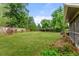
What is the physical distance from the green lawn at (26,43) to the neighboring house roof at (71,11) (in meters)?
0.23

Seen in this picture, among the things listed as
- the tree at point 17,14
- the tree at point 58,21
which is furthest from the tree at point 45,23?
the tree at point 17,14

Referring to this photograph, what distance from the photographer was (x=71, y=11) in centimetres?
391

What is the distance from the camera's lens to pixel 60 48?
157 inches

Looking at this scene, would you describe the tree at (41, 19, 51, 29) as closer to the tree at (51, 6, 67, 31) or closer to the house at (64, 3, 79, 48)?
the tree at (51, 6, 67, 31)

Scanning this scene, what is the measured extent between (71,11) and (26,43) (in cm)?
62

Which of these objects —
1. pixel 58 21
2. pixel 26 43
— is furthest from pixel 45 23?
pixel 26 43

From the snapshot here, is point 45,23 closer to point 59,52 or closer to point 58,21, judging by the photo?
point 58,21

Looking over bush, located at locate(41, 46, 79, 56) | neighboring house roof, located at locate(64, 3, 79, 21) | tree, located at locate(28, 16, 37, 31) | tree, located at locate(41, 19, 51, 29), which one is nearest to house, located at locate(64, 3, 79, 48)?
neighboring house roof, located at locate(64, 3, 79, 21)

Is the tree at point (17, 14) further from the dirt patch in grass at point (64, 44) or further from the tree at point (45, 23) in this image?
the dirt patch in grass at point (64, 44)

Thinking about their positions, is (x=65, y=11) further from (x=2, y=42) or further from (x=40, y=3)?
(x=2, y=42)

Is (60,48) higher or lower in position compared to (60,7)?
lower

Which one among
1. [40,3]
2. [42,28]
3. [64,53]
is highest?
[40,3]

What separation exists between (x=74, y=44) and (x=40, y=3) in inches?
23.4

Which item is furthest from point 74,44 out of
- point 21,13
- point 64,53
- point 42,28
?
point 21,13
